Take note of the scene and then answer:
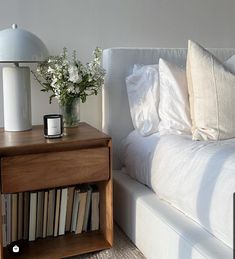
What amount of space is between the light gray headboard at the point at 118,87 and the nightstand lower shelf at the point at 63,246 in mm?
507

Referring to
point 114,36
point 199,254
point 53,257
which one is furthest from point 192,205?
point 114,36

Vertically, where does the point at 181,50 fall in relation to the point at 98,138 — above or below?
above

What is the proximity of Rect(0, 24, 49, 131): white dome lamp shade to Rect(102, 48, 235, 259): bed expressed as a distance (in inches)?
19.6

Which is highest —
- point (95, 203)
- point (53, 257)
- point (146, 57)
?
point (146, 57)

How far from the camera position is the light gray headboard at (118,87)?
1.89 metres

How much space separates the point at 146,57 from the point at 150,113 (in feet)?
1.32

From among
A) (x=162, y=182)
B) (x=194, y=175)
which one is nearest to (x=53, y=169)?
(x=162, y=182)

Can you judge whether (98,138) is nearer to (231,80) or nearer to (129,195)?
(129,195)

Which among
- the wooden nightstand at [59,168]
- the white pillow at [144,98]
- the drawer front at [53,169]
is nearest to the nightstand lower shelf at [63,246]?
the wooden nightstand at [59,168]

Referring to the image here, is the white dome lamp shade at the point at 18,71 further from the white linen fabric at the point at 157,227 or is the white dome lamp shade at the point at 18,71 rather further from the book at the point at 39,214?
the white linen fabric at the point at 157,227

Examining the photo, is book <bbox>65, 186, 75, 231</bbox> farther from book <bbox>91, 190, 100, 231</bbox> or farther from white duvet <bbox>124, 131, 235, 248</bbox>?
white duvet <bbox>124, 131, 235, 248</bbox>

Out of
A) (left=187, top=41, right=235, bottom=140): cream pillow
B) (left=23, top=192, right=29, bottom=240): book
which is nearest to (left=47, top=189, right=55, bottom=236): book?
(left=23, top=192, right=29, bottom=240): book

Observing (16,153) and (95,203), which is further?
(95,203)

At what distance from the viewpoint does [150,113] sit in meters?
1.77
